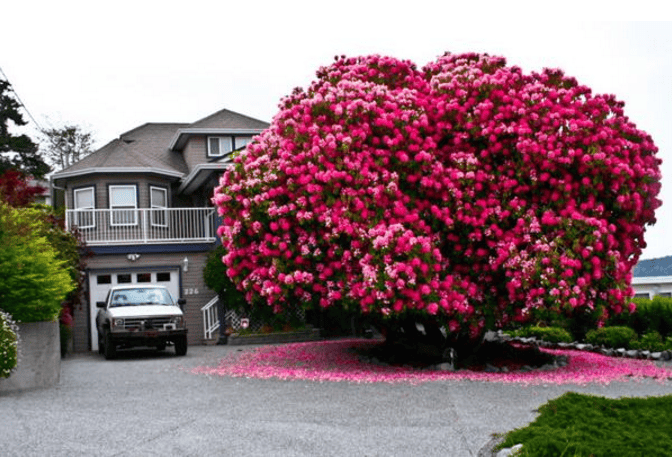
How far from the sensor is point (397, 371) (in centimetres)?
1347

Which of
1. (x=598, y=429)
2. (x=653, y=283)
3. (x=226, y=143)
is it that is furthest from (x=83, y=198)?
(x=598, y=429)

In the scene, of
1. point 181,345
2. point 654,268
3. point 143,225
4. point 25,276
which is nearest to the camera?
point 25,276

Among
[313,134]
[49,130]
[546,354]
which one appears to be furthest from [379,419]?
[49,130]

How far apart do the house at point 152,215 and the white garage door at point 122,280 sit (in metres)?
0.03

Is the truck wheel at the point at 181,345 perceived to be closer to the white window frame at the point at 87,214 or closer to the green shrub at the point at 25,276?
the green shrub at the point at 25,276

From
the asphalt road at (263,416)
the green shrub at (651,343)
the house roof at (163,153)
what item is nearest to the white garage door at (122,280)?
the house roof at (163,153)

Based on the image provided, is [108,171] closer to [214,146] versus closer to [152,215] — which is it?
[152,215]

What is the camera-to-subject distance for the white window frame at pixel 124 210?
81.6 feet

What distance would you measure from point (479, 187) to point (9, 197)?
15.3m

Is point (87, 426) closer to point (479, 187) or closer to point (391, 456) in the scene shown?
point (391, 456)

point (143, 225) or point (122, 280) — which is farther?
point (143, 225)

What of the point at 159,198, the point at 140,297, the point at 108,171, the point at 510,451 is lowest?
the point at 510,451

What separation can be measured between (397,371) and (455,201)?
3153 millimetres

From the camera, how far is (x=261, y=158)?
13648 millimetres
